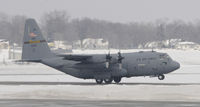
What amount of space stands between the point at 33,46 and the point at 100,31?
152m

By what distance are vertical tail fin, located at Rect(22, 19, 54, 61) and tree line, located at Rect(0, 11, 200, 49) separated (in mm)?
112237

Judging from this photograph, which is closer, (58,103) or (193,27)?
(58,103)

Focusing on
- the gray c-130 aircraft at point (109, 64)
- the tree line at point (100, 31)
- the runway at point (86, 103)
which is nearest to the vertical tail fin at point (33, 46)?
the gray c-130 aircraft at point (109, 64)

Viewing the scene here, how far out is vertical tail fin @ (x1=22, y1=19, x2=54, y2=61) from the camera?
4416 centimetres

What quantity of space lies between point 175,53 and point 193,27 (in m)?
98.5

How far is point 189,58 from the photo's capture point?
9669 centimetres

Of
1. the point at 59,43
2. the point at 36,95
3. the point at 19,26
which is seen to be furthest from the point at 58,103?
the point at 19,26

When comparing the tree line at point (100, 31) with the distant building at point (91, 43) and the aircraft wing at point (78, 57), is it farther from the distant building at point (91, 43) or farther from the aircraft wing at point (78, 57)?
the aircraft wing at point (78, 57)

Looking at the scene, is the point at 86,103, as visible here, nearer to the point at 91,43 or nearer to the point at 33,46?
the point at 33,46

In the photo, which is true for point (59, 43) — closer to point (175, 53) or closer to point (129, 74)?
point (175, 53)

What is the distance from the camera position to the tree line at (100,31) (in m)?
166

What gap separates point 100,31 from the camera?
7702 inches

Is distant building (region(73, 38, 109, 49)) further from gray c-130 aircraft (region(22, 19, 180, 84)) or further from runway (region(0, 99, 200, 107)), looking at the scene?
runway (region(0, 99, 200, 107))

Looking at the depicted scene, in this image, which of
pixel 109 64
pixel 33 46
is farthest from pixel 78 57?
pixel 33 46
